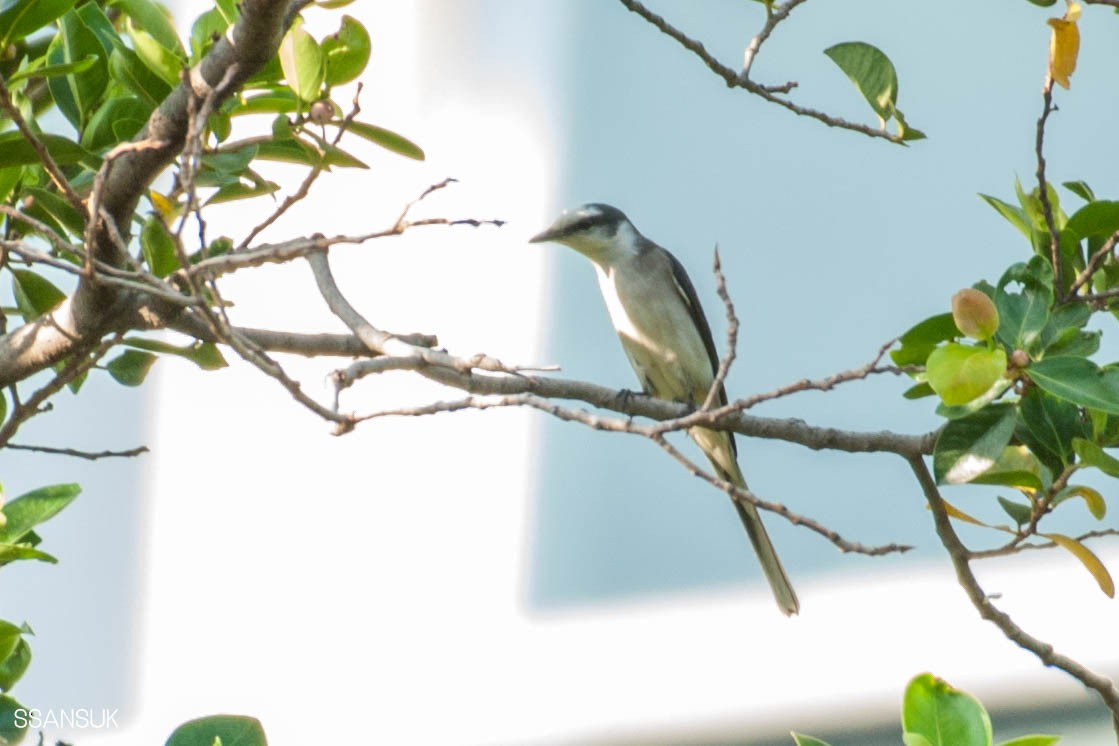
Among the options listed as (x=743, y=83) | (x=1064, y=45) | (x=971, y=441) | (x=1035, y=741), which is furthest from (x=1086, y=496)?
(x=743, y=83)

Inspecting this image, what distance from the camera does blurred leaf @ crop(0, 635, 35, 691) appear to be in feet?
7.03

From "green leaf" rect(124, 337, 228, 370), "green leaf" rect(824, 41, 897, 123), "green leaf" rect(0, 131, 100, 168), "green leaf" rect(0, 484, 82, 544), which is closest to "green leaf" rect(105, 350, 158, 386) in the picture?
"green leaf" rect(124, 337, 228, 370)

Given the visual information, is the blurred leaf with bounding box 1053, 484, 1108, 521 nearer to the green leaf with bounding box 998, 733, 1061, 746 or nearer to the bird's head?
the green leaf with bounding box 998, 733, 1061, 746

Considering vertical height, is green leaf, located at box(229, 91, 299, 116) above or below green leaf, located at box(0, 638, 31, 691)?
above

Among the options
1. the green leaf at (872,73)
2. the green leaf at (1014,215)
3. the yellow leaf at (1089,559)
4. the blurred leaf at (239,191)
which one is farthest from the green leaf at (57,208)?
the yellow leaf at (1089,559)

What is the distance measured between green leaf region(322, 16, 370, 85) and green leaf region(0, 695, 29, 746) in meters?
1.12

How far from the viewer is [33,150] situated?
1787 mm

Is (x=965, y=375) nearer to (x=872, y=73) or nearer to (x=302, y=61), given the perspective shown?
(x=872, y=73)

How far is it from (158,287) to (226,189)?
537mm

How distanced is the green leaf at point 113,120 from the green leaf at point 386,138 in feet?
1.20

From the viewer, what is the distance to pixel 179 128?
5.49 ft

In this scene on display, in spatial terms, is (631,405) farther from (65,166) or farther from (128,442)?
(128,442)

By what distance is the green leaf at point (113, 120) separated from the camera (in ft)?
6.50

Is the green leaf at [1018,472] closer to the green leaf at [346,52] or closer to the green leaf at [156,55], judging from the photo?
the green leaf at [346,52]
